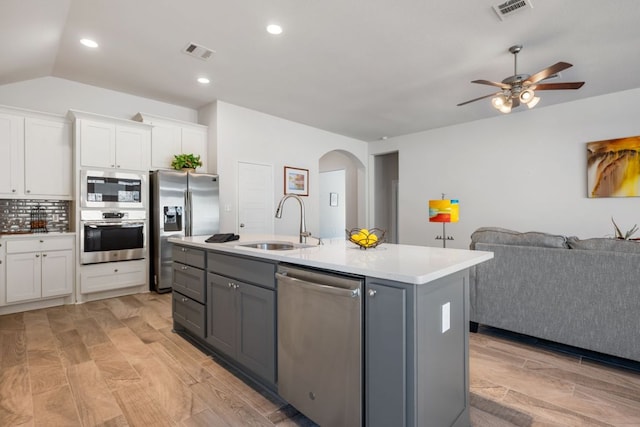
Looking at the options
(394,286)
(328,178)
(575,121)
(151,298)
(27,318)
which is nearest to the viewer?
(394,286)

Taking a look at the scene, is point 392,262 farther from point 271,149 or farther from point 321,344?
point 271,149

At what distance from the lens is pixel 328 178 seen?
9109mm

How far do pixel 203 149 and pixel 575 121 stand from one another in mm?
5663

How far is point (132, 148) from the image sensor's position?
4.18 m

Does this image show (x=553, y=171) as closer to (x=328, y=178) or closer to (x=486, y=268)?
(x=486, y=268)

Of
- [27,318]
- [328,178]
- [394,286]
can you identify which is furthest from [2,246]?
[328,178]

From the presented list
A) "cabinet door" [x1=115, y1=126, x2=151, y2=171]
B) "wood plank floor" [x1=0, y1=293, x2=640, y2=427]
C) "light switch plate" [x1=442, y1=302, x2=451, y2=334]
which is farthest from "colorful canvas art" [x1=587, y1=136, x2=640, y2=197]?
"cabinet door" [x1=115, y1=126, x2=151, y2=171]

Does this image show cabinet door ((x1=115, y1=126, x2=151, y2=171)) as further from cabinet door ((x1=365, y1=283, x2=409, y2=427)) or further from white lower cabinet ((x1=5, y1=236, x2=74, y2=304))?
cabinet door ((x1=365, y1=283, x2=409, y2=427))

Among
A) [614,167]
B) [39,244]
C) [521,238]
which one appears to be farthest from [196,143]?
[614,167]

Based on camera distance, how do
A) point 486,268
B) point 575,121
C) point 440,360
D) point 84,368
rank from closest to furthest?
point 440,360 → point 84,368 → point 486,268 → point 575,121

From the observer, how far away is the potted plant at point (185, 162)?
14.5 feet

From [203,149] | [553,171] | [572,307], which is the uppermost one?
[203,149]

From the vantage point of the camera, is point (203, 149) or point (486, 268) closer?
point (486, 268)

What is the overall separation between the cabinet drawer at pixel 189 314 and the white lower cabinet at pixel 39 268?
1.83 metres
